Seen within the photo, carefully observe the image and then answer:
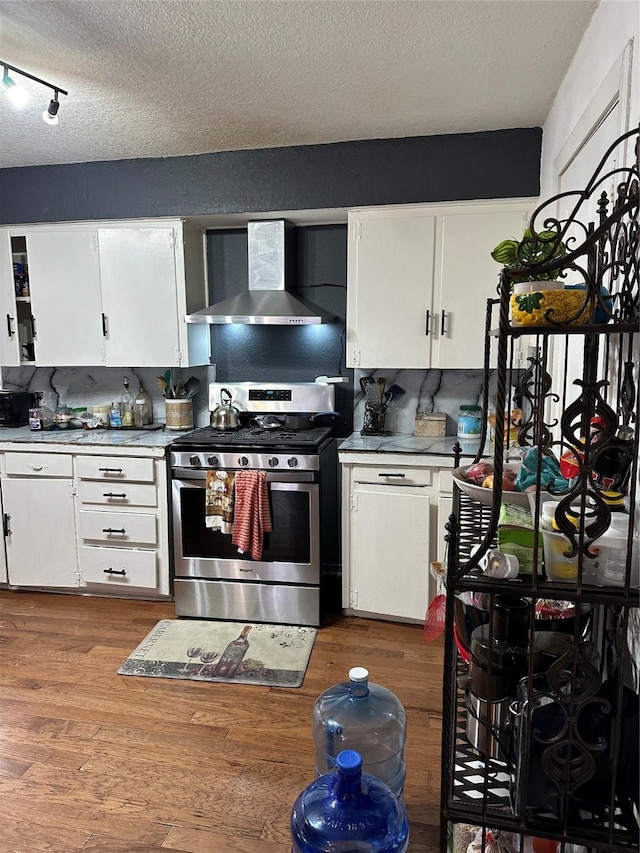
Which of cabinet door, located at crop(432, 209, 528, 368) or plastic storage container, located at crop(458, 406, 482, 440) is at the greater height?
cabinet door, located at crop(432, 209, 528, 368)

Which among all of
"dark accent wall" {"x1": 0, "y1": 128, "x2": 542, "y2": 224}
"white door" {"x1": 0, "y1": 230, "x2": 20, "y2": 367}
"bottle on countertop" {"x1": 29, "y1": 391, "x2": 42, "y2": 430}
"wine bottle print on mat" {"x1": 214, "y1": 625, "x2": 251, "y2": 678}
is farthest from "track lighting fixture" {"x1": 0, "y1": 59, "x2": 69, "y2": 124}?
"wine bottle print on mat" {"x1": 214, "y1": 625, "x2": 251, "y2": 678}

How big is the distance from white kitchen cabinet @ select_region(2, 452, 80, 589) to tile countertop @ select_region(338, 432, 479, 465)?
1.64m

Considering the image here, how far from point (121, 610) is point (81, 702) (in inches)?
35.4

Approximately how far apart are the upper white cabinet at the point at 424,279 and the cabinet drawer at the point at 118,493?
1368mm

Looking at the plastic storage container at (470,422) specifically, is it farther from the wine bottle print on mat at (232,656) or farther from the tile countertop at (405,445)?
the wine bottle print on mat at (232,656)

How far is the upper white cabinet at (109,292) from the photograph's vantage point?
3475 millimetres

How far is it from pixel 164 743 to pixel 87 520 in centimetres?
154

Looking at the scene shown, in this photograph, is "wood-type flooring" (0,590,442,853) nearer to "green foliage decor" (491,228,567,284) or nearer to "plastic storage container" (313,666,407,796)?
"plastic storage container" (313,666,407,796)

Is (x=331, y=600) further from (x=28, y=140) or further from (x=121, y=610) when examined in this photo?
(x=28, y=140)

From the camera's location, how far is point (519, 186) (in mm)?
3021

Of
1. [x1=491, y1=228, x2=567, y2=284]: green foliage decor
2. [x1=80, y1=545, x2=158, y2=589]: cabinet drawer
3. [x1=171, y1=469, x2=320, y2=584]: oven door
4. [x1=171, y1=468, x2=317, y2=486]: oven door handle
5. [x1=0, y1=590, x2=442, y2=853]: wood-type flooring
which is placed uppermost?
[x1=491, y1=228, x2=567, y2=284]: green foliage decor

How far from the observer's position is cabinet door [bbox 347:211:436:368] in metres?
3.15

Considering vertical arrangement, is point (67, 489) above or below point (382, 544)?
above

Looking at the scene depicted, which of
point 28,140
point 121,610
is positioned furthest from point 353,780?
point 28,140
